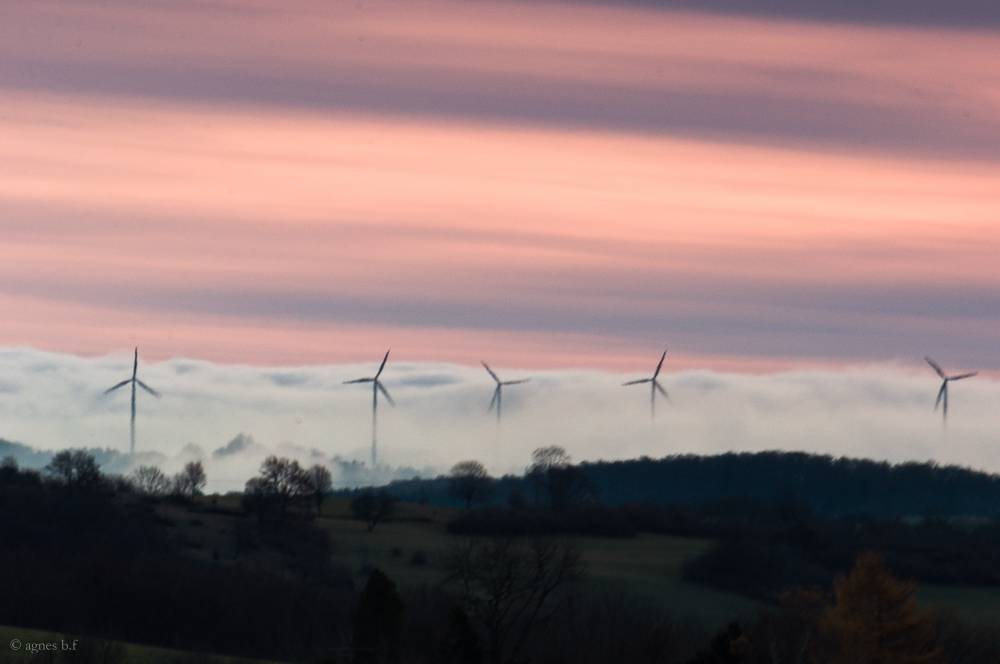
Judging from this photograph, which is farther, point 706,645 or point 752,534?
point 752,534

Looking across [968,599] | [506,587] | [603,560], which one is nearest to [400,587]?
[506,587]

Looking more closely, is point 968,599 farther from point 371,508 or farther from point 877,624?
point 371,508

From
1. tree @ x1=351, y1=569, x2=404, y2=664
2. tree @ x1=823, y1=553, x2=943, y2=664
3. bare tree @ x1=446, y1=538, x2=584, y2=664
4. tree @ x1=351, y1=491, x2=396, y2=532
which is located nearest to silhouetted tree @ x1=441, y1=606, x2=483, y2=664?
tree @ x1=351, y1=569, x2=404, y2=664

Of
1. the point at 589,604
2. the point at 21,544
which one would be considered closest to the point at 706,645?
the point at 589,604

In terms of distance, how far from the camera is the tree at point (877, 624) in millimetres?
91250

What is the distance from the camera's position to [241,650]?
11588 cm

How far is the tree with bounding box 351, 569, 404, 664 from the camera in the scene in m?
78.4

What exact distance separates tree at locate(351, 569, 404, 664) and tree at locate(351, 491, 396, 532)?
105 metres

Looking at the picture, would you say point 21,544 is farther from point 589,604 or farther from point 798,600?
point 798,600

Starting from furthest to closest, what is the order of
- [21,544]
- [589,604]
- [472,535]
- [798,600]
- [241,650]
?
[472,535] < [21,544] < [589,604] < [241,650] < [798,600]

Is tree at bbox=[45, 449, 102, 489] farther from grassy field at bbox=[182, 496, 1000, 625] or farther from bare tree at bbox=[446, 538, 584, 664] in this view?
bare tree at bbox=[446, 538, 584, 664]

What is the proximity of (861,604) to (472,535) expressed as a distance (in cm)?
9286

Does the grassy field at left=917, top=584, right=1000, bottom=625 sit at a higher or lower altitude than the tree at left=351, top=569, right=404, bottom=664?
lower

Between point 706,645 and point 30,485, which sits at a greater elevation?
point 30,485
